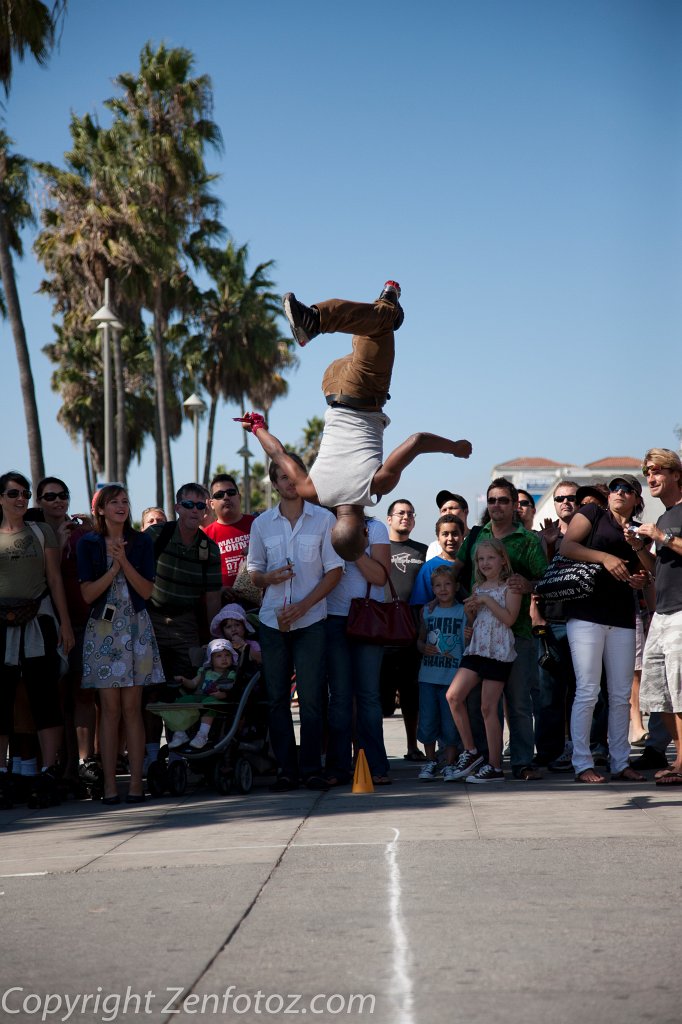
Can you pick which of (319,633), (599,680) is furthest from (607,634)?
(319,633)

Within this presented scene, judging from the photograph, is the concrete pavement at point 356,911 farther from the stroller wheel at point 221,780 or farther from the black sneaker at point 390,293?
the black sneaker at point 390,293

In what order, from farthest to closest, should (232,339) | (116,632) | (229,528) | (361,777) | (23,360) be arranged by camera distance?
(232,339)
(23,360)
(229,528)
(116,632)
(361,777)

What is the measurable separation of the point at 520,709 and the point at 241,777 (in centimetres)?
208

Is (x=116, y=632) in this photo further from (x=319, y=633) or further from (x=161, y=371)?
(x=161, y=371)

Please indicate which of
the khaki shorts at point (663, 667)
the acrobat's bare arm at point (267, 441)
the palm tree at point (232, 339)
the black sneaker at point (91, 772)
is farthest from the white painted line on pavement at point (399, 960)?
the palm tree at point (232, 339)

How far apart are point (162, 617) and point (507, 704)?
277 cm

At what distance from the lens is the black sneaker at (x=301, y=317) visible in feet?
16.4

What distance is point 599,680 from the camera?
8.35 m

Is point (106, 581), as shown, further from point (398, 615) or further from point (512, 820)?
point (512, 820)

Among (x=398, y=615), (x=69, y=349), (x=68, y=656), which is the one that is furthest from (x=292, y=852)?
(x=69, y=349)

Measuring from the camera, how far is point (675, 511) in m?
7.98

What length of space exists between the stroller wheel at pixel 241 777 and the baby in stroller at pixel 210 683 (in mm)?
297

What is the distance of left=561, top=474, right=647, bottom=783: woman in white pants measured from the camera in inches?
326

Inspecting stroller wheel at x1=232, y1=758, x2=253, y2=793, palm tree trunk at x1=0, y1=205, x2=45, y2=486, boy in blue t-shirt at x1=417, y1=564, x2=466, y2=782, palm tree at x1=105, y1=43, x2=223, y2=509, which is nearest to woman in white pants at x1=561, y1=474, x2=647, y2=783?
boy in blue t-shirt at x1=417, y1=564, x2=466, y2=782
